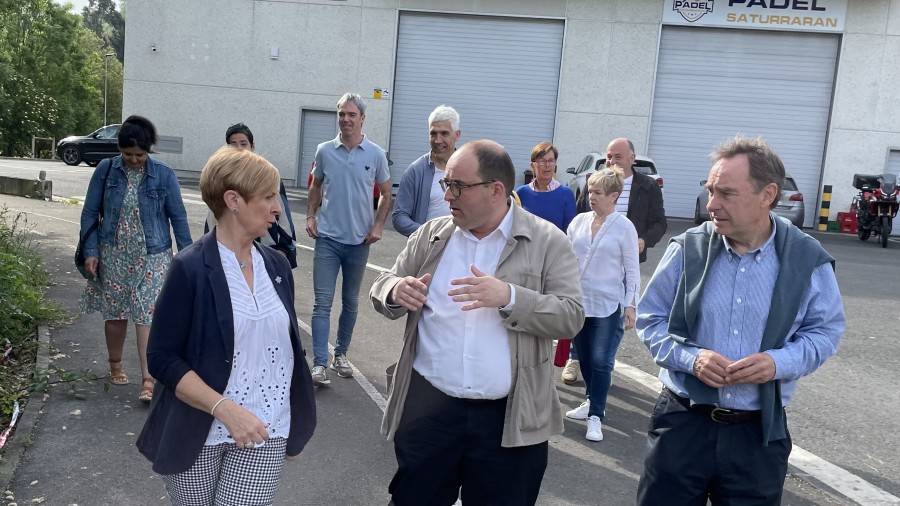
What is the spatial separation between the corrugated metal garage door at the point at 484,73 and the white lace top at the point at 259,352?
22407 millimetres

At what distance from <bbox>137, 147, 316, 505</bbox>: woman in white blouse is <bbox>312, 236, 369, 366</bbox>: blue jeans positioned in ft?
10.9

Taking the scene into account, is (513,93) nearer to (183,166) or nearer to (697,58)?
(697,58)

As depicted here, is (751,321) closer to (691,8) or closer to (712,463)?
(712,463)

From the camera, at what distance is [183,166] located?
88.8 feet

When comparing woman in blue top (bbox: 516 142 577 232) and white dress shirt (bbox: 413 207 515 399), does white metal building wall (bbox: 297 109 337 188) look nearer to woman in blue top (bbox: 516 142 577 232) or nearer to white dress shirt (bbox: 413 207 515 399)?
woman in blue top (bbox: 516 142 577 232)

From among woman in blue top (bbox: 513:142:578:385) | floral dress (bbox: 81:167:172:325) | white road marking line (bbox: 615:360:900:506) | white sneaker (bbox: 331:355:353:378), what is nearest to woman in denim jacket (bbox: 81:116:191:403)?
floral dress (bbox: 81:167:172:325)

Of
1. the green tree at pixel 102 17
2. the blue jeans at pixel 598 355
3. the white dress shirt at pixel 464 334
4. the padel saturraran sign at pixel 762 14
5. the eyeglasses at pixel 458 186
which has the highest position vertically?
the green tree at pixel 102 17

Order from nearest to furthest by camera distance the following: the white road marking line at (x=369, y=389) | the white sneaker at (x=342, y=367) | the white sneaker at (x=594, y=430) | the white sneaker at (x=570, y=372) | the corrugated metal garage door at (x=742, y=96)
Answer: the white sneaker at (x=594, y=430)
the white road marking line at (x=369, y=389)
the white sneaker at (x=342, y=367)
the white sneaker at (x=570, y=372)
the corrugated metal garage door at (x=742, y=96)

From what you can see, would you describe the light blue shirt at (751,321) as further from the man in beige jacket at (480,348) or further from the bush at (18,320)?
the bush at (18,320)

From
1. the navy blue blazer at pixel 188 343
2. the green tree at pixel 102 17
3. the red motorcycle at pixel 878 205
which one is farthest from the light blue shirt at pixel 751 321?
the green tree at pixel 102 17

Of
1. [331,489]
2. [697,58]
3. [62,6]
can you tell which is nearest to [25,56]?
[62,6]

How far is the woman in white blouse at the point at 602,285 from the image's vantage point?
5.78 meters

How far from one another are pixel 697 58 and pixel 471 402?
2368 centimetres

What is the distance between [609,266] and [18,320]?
5047mm
